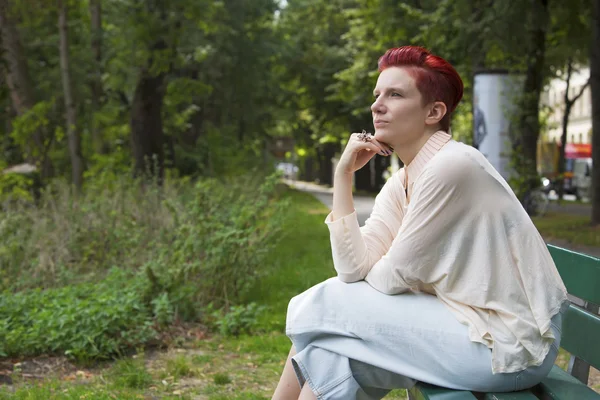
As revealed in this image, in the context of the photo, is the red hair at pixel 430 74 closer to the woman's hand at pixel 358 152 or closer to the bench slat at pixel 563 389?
the woman's hand at pixel 358 152

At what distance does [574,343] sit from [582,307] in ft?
0.43

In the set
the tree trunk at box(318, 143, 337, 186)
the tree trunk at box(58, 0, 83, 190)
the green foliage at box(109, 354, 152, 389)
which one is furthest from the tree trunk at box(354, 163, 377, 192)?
the green foliage at box(109, 354, 152, 389)

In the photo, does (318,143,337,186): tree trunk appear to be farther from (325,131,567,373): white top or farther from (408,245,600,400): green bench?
(325,131,567,373): white top

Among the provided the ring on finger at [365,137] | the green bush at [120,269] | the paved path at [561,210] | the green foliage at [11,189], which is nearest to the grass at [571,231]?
the paved path at [561,210]

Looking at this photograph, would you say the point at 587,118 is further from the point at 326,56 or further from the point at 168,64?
the point at 168,64

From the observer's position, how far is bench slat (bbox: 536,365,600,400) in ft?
8.64

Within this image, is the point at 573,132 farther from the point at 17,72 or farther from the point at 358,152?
the point at 358,152

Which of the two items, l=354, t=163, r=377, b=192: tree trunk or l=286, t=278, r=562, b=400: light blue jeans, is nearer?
l=286, t=278, r=562, b=400: light blue jeans

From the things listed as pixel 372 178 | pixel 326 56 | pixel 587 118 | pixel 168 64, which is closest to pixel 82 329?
pixel 168 64

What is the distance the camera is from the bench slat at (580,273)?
117 inches

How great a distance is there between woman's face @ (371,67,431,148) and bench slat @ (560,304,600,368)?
87 centimetres

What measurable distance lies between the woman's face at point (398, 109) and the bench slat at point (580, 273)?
2.41 feet

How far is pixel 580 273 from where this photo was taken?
3123 millimetres

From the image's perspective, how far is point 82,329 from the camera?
5805 millimetres
